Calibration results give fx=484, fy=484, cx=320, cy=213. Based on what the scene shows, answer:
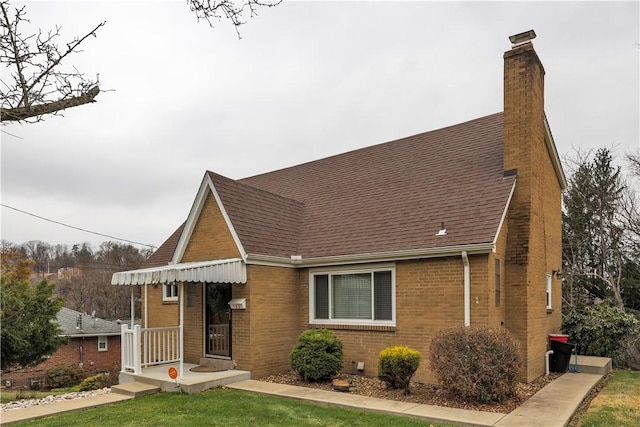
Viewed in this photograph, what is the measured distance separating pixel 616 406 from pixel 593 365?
3.58 metres

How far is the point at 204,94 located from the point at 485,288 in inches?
365

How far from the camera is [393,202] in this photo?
1388cm

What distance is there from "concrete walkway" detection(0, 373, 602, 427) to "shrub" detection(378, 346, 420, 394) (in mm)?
827

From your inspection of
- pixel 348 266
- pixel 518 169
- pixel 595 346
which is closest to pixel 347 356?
pixel 348 266

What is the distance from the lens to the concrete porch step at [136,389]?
1059cm

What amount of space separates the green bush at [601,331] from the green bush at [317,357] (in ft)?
25.1

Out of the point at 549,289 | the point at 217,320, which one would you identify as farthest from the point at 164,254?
the point at 549,289

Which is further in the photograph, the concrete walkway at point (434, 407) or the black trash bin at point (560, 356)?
the black trash bin at point (560, 356)

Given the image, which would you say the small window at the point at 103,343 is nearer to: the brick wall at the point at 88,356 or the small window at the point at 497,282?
the brick wall at the point at 88,356

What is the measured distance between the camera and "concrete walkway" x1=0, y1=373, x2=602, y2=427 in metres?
8.02

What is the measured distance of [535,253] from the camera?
1239 centimetres

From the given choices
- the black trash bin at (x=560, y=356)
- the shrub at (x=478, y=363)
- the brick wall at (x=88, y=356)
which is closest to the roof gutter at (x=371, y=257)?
the shrub at (x=478, y=363)

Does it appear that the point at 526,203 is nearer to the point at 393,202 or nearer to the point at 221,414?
the point at 393,202

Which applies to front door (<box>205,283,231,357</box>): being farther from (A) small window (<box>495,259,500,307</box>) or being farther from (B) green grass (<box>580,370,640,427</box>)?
(B) green grass (<box>580,370,640,427</box>)
